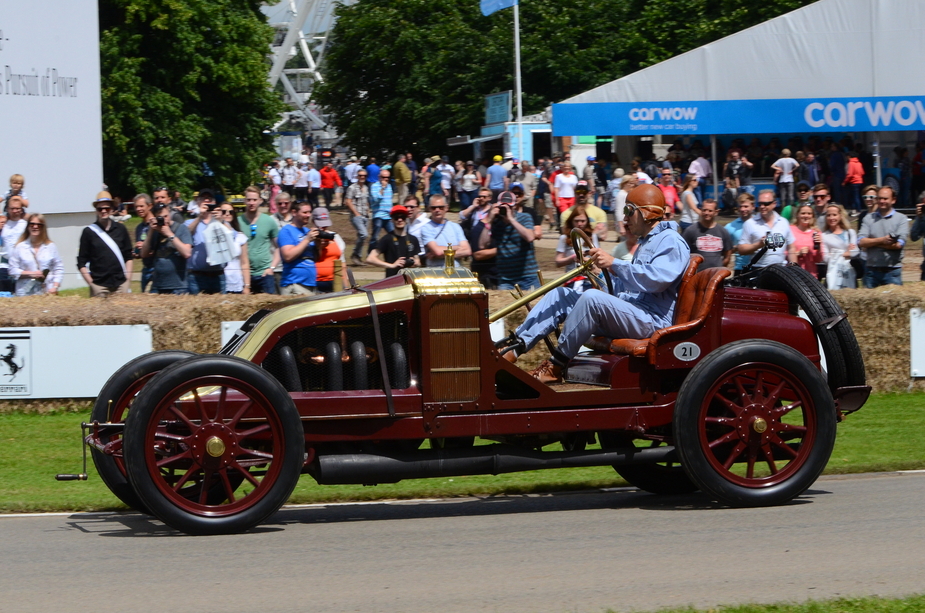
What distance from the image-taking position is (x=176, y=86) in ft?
117

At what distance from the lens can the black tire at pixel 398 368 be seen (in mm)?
6664

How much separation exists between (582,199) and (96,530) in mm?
6406

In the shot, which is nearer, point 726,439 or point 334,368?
point 334,368

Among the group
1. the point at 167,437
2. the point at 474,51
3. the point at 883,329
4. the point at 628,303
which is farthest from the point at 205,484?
the point at 474,51

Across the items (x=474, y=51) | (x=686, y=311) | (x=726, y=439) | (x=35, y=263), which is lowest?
(x=726, y=439)

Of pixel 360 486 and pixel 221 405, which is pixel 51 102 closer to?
pixel 360 486

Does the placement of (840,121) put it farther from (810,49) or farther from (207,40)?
(207,40)

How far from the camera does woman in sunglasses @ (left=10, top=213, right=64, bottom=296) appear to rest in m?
12.4

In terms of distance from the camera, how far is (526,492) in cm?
821

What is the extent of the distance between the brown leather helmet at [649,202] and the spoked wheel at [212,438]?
8.06 feet

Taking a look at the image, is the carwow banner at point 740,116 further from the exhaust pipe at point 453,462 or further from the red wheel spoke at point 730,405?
the exhaust pipe at point 453,462

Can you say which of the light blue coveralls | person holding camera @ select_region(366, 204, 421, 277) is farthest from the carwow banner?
the light blue coveralls

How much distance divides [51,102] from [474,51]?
88.5 feet

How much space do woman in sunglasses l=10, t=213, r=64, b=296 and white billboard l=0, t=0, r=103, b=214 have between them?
312 inches
